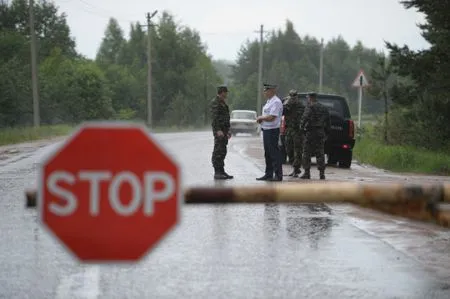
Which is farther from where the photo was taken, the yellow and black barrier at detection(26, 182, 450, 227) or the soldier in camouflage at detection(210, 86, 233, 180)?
the soldier in camouflage at detection(210, 86, 233, 180)

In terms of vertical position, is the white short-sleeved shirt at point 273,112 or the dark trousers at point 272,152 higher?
the white short-sleeved shirt at point 273,112

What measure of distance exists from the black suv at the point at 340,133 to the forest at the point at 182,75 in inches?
65.3

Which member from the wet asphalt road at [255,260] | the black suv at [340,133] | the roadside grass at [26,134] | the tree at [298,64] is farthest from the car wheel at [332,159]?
the tree at [298,64]

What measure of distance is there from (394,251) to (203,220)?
265cm

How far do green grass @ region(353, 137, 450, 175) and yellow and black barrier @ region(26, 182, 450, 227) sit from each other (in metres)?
13.0

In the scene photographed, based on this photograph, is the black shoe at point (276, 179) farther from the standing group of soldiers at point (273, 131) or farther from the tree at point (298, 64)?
the tree at point (298, 64)

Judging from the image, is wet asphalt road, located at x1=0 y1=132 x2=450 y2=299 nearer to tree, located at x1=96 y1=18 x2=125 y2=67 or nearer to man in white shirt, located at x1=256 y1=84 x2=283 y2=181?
man in white shirt, located at x1=256 y1=84 x2=283 y2=181

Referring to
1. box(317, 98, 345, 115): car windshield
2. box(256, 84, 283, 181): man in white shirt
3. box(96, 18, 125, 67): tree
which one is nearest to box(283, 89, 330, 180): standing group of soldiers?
box(256, 84, 283, 181): man in white shirt

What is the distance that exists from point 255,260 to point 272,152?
6.75 meters

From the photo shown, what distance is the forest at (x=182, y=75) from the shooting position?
18.0 m

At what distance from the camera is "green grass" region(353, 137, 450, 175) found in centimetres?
1619

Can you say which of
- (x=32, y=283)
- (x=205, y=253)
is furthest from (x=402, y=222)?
(x=32, y=283)

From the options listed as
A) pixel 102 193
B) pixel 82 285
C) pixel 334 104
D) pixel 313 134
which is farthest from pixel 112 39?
pixel 102 193

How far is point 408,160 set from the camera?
56.7 feet
